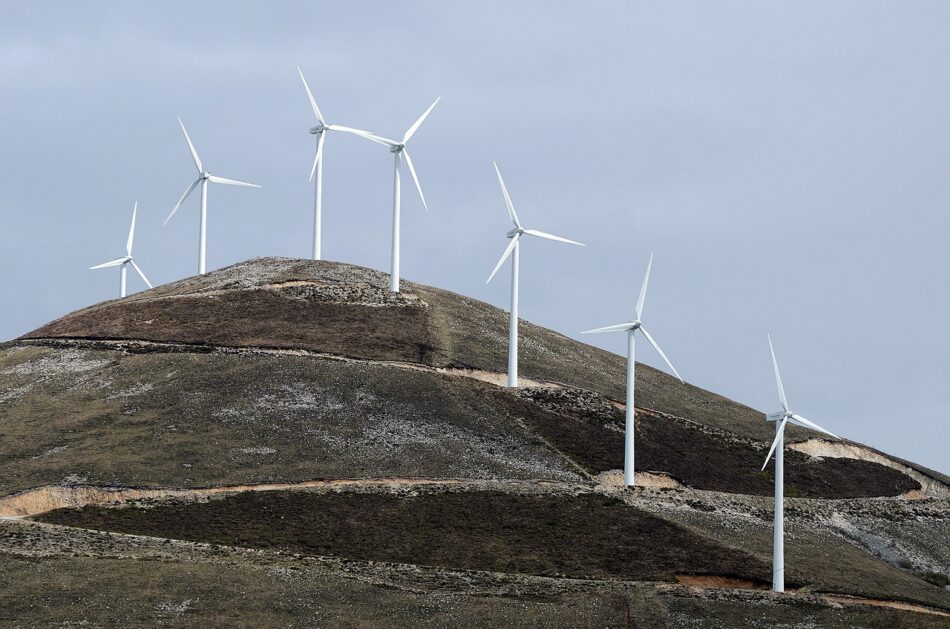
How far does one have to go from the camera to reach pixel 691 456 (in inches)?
4331

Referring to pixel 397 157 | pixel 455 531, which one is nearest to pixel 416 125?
pixel 397 157

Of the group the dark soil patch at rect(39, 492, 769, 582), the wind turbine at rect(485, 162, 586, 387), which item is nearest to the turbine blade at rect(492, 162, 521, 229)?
the wind turbine at rect(485, 162, 586, 387)

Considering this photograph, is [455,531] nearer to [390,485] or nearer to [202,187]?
[390,485]

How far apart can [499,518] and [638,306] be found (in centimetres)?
2609

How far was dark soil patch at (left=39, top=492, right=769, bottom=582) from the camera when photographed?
246 ft

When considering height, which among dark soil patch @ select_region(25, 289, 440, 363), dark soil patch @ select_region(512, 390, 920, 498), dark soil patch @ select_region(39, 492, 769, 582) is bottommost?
dark soil patch @ select_region(39, 492, 769, 582)

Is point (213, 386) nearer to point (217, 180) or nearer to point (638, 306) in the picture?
point (638, 306)

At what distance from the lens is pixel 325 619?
196 feet

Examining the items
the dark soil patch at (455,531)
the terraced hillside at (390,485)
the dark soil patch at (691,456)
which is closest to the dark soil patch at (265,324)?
the terraced hillside at (390,485)

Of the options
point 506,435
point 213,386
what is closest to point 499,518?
point 506,435

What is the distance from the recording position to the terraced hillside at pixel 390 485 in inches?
2584

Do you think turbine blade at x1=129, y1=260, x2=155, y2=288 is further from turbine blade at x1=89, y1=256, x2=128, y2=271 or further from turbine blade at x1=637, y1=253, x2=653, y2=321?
turbine blade at x1=637, y1=253, x2=653, y2=321

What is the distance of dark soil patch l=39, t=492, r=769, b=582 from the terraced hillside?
26 cm

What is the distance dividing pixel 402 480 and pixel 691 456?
106ft
